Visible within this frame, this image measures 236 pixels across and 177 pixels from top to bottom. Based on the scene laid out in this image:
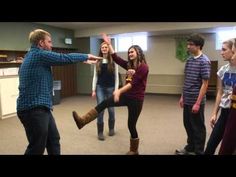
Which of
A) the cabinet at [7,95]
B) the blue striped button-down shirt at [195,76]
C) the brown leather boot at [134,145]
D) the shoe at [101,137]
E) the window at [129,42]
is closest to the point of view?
the blue striped button-down shirt at [195,76]

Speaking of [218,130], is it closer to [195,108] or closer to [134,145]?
[195,108]

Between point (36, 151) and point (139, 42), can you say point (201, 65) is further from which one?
point (139, 42)

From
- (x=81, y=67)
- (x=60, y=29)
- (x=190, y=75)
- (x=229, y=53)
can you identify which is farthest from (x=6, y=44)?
→ (x=229, y=53)

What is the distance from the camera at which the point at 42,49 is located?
1.98 m

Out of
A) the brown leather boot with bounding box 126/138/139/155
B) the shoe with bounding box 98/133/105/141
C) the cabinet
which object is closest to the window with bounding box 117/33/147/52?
the cabinet

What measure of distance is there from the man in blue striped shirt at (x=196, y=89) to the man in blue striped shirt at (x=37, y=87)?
1.17m

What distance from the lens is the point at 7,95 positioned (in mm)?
5074

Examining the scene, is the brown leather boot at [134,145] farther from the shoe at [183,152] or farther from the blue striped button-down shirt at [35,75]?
the blue striped button-down shirt at [35,75]

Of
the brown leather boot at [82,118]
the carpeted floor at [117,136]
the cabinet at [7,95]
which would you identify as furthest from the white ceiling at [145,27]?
the brown leather boot at [82,118]

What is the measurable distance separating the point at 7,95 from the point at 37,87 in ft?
11.6

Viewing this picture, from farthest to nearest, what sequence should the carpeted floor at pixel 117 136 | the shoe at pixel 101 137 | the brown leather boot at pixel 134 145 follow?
the shoe at pixel 101 137 → the carpeted floor at pixel 117 136 → the brown leather boot at pixel 134 145

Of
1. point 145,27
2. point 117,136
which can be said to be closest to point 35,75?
point 117,136

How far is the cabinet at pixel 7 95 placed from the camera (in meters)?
4.98
